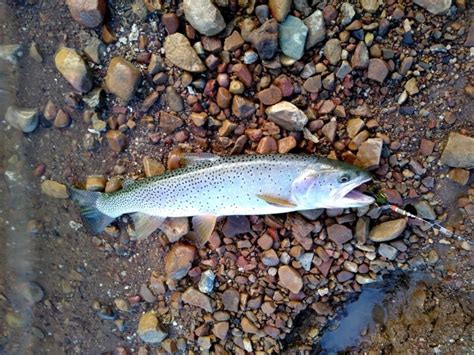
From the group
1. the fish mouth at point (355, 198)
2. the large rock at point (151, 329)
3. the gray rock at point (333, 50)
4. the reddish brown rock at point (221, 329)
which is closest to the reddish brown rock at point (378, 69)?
the gray rock at point (333, 50)

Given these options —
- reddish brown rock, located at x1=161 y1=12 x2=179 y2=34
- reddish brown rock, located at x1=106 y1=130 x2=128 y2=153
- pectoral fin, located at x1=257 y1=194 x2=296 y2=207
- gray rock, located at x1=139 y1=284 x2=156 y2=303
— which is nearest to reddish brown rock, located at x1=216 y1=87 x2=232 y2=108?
reddish brown rock, located at x1=161 y1=12 x2=179 y2=34

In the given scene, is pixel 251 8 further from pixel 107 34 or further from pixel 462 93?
pixel 462 93

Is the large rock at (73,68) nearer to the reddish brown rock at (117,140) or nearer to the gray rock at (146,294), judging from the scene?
the reddish brown rock at (117,140)

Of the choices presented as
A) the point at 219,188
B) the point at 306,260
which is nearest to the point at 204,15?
the point at 219,188

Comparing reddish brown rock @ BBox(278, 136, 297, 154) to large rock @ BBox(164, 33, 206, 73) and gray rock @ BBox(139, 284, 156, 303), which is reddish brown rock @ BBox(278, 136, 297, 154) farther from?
gray rock @ BBox(139, 284, 156, 303)

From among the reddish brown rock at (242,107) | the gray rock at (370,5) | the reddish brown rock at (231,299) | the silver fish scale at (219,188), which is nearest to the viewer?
the gray rock at (370,5)

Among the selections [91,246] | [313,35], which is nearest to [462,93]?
[313,35]
